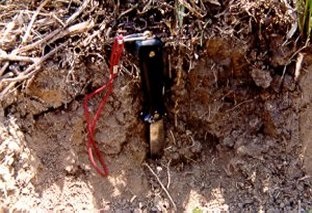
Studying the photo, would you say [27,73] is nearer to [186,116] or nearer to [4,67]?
[4,67]

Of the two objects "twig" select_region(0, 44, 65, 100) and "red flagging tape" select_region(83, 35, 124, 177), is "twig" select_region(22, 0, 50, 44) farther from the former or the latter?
"red flagging tape" select_region(83, 35, 124, 177)

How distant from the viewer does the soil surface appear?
5.31 feet

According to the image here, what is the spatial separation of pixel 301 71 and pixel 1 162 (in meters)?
0.88

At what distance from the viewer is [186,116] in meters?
1.75

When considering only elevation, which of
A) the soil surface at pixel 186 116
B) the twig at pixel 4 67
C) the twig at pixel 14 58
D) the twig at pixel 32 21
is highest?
the twig at pixel 32 21

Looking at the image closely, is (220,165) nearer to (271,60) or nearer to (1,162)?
(271,60)

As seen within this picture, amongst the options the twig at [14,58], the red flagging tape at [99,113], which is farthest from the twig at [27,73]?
the red flagging tape at [99,113]

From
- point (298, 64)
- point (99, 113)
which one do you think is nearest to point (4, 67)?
point (99, 113)

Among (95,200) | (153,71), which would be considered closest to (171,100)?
(153,71)

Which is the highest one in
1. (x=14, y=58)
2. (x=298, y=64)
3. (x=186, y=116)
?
(x=14, y=58)

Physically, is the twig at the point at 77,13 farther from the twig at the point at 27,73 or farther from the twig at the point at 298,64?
the twig at the point at 298,64

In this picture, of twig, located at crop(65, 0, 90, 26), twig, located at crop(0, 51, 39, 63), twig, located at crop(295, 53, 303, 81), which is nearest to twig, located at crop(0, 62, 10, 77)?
twig, located at crop(0, 51, 39, 63)

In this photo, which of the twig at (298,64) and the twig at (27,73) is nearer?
Answer: the twig at (27,73)

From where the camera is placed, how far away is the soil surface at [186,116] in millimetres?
1617
